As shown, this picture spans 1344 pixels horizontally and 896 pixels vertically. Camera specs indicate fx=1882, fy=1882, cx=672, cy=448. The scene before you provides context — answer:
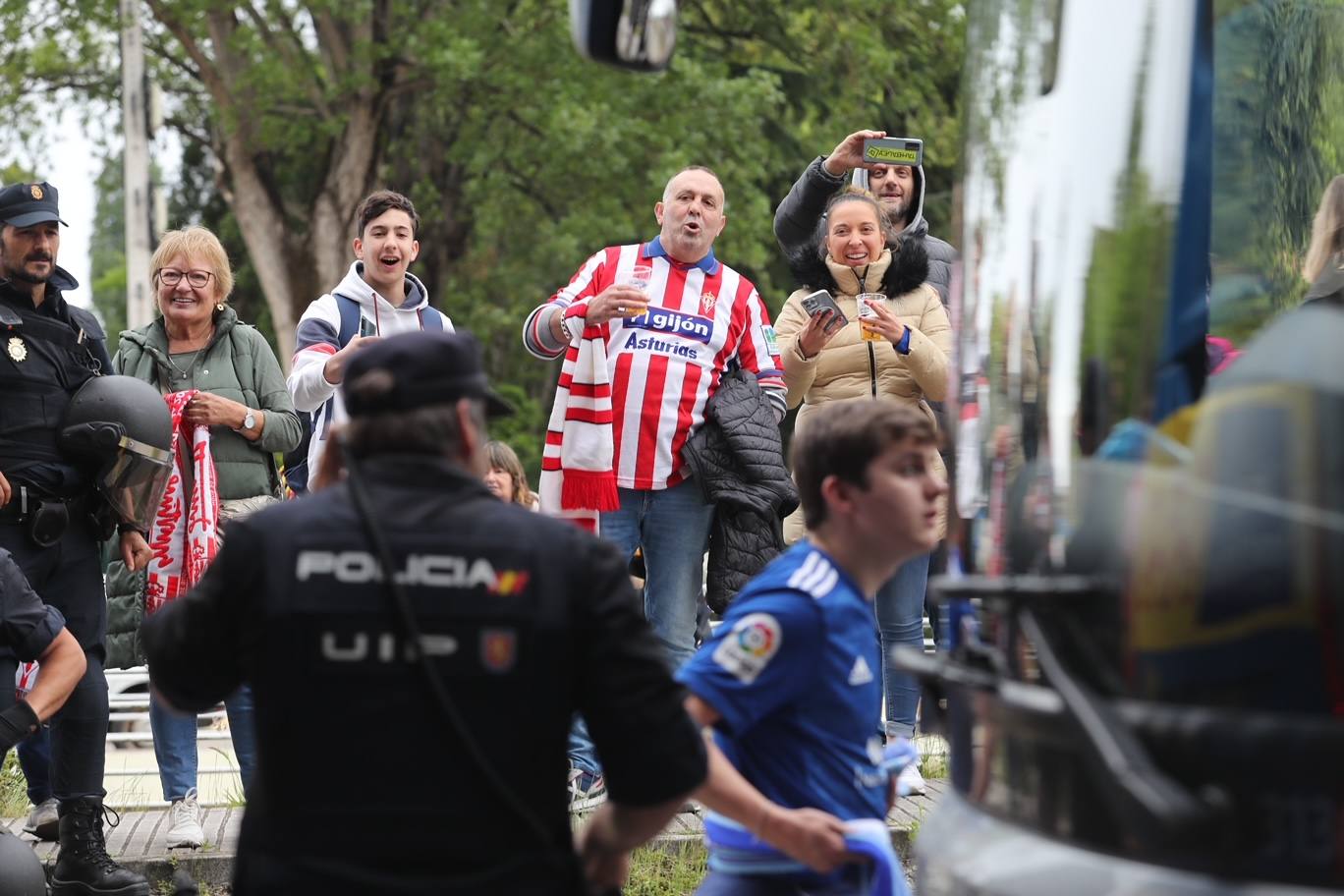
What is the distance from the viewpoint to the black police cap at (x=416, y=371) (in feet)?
9.21

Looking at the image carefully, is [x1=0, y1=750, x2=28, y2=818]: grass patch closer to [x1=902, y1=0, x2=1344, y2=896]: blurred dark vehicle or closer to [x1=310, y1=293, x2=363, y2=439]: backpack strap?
[x1=310, y1=293, x2=363, y2=439]: backpack strap

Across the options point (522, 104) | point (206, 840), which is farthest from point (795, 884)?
point (522, 104)

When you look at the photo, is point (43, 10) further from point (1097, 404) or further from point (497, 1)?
point (1097, 404)

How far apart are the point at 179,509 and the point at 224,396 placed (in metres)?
0.42

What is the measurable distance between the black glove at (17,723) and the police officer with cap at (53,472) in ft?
1.97

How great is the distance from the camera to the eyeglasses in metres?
6.53

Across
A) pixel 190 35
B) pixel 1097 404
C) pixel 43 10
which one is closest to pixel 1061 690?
pixel 1097 404

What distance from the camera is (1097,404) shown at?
2.55m

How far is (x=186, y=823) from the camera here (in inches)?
243

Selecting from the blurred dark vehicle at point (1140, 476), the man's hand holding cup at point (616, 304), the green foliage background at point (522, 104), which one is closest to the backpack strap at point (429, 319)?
the man's hand holding cup at point (616, 304)

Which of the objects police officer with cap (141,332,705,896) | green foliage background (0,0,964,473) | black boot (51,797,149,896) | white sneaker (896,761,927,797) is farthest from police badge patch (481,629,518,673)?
green foliage background (0,0,964,473)

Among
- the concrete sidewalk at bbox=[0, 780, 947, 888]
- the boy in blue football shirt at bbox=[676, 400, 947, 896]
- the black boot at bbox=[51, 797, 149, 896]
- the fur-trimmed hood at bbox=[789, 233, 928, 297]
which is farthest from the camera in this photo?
the fur-trimmed hood at bbox=[789, 233, 928, 297]

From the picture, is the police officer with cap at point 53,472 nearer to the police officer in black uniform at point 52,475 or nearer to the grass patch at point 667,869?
the police officer in black uniform at point 52,475

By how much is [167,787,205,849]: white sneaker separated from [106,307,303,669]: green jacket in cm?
58
